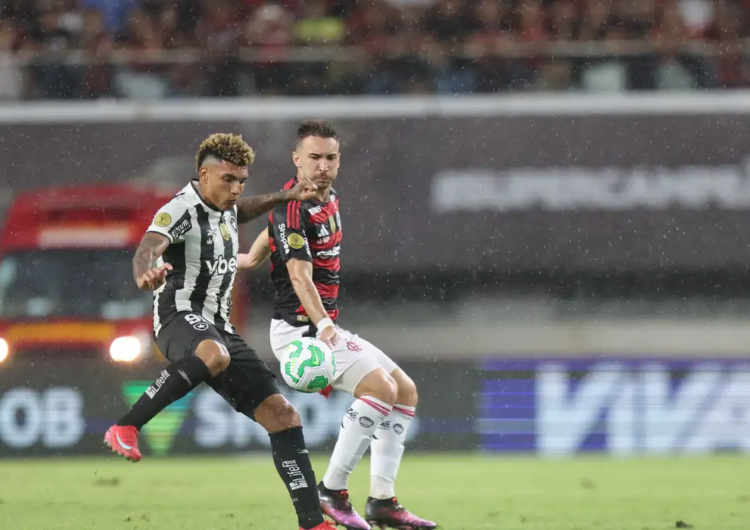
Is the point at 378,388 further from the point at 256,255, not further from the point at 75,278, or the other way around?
the point at 75,278

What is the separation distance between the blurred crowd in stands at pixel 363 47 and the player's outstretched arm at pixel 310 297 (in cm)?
748

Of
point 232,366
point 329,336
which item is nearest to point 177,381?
point 232,366

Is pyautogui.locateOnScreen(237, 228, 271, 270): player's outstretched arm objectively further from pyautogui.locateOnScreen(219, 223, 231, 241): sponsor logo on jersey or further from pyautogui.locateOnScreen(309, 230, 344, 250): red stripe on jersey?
pyautogui.locateOnScreen(219, 223, 231, 241): sponsor logo on jersey

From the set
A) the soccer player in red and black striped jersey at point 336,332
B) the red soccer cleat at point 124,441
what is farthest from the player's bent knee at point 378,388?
the red soccer cleat at point 124,441

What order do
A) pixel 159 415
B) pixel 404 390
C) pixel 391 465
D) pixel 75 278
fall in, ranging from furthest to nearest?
pixel 75 278, pixel 159 415, pixel 404 390, pixel 391 465

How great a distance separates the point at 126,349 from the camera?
11438 millimetres

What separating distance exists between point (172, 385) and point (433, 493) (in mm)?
3505

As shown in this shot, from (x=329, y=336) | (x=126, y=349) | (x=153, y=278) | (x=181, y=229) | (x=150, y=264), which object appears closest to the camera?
(x=153, y=278)

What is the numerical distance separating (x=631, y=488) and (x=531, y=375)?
2.48 meters

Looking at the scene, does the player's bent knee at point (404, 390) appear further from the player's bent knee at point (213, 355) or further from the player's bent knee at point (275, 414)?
the player's bent knee at point (213, 355)

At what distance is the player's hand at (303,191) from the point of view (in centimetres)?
627

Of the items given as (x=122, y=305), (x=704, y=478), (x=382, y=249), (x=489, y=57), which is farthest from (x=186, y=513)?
(x=489, y=57)

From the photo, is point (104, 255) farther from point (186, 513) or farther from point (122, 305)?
point (186, 513)

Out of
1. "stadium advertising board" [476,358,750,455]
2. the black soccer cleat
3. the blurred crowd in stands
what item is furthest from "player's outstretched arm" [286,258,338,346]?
the blurred crowd in stands
